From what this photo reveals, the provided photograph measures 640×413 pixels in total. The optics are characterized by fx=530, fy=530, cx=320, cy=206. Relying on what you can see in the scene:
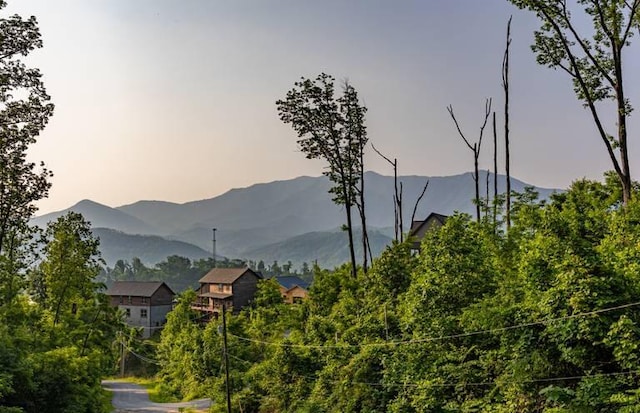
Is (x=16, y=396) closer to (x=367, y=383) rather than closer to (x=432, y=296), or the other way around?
(x=367, y=383)

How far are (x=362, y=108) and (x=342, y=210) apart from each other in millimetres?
5569

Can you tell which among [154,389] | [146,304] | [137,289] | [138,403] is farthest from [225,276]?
[138,403]

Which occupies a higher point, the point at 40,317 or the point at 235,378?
the point at 40,317

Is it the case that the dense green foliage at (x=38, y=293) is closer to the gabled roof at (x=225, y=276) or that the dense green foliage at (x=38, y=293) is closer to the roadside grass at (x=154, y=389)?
the roadside grass at (x=154, y=389)

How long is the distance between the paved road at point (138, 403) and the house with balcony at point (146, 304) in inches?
842

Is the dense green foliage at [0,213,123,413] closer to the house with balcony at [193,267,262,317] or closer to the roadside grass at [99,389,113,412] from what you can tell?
the roadside grass at [99,389,113,412]

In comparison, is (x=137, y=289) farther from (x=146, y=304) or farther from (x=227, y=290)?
(x=227, y=290)

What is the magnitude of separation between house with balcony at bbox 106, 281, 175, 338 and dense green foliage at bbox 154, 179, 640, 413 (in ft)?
119

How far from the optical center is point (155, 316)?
6091 centimetres

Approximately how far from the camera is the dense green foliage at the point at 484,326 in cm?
1067

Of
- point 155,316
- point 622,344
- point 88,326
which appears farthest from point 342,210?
point 155,316

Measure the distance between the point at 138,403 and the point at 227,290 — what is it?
25692 mm

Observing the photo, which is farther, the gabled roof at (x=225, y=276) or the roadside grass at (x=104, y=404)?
the gabled roof at (x=225, y=276)

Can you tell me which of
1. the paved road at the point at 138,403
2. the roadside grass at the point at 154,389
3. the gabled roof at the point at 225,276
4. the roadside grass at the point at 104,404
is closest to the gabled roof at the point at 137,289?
the gabled roof at the point at 225,276
